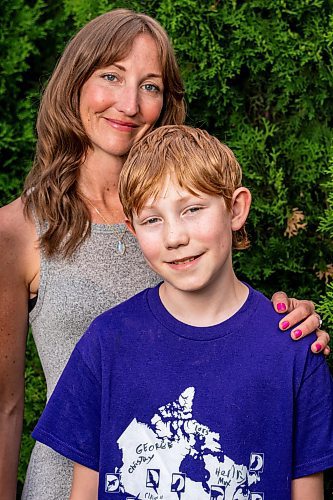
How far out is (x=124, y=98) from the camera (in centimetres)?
274

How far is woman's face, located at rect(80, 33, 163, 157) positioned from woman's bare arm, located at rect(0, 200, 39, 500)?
378 millimetres

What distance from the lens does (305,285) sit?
133 inches

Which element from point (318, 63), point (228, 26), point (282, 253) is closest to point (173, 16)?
point (228, 26)

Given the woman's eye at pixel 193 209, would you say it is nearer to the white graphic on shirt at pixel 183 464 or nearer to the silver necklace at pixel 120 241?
the white graphic on shirt at pixel 183 464

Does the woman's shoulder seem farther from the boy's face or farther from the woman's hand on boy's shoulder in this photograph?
the woman's hand on boy's shoulder

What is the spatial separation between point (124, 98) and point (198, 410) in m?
1.09

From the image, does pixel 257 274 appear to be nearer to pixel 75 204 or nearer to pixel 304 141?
pixel 304 141

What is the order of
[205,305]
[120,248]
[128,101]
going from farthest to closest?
[120,248]
[128,101]
[205,305]

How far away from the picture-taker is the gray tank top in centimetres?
272

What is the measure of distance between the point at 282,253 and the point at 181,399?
1.31 m

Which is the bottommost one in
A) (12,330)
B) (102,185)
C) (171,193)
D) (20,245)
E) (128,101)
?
(12,330)

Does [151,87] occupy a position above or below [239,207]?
above

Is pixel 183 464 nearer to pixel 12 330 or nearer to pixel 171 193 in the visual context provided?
pixel 171 193

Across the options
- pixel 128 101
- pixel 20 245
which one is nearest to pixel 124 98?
pixel 128 101
